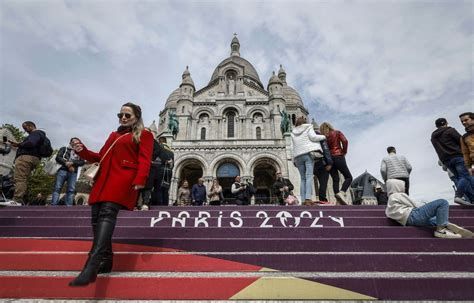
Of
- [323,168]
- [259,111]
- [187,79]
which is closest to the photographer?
[323,168]

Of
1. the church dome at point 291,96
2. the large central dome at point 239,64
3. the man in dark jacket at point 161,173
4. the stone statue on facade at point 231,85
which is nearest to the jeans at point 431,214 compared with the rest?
the man in dark jacket at point 161,173

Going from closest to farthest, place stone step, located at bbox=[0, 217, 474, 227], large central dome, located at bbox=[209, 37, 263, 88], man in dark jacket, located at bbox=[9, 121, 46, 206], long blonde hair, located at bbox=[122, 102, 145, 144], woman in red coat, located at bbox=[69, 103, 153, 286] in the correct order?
woman in red coat, located at bbox=[69, 103, 153, 286] → long blonde hair, located at bbox=[122, 102, 145, 144] → stone step, located at bbox=[0, 217, 474, 227] → man in dark jacket, located at bbox=[9, 121, 46, 206] → large central dome, located at bbox=[209, 37, 263, 88]

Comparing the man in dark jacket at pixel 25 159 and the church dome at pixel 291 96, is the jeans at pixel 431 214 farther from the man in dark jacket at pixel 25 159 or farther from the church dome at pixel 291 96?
the church dome at pixel 291 96

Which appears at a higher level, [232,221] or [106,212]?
[106,212]

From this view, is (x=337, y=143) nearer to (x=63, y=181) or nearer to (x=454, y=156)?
(x=454, y=156)

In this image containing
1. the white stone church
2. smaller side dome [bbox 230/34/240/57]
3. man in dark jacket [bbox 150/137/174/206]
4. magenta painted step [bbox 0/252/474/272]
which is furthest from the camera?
smaller side dome [bbox 230/34/240/57]

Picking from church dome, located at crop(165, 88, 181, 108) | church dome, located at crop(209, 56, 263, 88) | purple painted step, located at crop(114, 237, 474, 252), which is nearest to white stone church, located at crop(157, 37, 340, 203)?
church dome, located at crop(165, 88, 181, 108)

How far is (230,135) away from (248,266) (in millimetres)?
20623

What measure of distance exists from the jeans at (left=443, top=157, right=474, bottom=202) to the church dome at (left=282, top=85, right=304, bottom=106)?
86.4ft

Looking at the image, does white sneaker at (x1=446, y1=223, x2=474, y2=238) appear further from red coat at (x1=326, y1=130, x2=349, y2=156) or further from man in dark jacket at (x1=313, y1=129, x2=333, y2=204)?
red coat at (x1=326, y1=130, x2=349, y2=156)

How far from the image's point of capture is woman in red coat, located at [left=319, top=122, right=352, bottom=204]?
5.34 m

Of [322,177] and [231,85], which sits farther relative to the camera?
[231,85]

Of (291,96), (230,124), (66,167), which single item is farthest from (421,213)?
(291,96)

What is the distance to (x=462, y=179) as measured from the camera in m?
4.79
